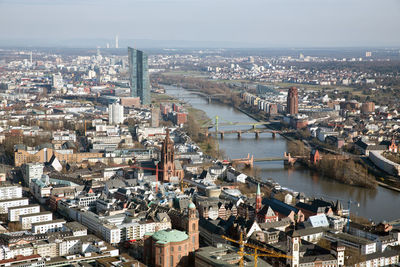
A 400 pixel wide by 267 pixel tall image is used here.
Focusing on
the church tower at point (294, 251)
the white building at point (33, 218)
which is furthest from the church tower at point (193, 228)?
the white building at point (33, 218)

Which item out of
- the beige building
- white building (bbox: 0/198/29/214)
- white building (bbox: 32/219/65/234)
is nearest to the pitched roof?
white building (bbox: 32/219/65/234)

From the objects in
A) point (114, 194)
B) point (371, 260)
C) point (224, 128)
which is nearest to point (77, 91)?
point (224, 128)

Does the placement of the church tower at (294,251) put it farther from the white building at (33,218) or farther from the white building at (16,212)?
the white building at (16,212)

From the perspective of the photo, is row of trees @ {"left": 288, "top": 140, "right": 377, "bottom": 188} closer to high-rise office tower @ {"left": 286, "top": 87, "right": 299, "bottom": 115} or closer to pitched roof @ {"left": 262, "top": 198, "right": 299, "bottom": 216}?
pitched roof @ {"left": 262, "top": 198, "right": 299, "bottom": 216}

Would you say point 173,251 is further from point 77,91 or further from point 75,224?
point 77,91

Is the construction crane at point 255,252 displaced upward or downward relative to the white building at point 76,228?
upward
